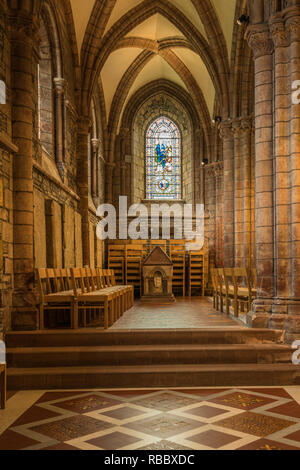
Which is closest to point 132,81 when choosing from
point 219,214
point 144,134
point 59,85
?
point 144,134

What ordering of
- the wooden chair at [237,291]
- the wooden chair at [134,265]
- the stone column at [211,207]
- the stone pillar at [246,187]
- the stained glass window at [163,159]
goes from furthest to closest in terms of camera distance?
the stained glass window at [163,159], the stone column at [211,207], the wooden chair at [134,265], the stone pillar at [246,187], the wooden chair at [237,291]

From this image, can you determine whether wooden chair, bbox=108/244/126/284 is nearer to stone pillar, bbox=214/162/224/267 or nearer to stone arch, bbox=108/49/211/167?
stone pillar, bbox=214/162/224/267

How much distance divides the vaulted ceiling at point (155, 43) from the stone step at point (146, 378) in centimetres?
1003

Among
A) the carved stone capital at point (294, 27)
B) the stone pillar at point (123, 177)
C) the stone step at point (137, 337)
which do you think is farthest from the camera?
the stone pillar at point (123, 177)

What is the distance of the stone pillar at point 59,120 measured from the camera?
11.8m

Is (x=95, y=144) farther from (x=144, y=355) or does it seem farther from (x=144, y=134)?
(x=144, y=355)

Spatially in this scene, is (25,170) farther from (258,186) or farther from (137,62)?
Result: (137,62)

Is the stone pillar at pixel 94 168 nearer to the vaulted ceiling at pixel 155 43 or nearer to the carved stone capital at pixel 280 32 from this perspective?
the vaulted ceiling at pixel 155 43

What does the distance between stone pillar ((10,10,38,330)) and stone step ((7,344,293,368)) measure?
133cm

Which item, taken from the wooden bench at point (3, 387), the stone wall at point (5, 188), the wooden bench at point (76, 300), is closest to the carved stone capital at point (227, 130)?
the wooden bench at point (76, 300)

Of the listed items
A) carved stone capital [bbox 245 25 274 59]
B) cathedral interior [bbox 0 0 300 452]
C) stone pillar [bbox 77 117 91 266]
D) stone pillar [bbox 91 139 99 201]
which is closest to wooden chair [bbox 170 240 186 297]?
cathedral interior [bbox 0 0 300 452]

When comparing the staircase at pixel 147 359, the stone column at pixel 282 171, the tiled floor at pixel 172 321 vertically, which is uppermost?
the stone column at pixel 282 171

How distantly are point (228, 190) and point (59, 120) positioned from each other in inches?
208

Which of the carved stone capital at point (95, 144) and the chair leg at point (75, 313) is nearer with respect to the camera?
the chair leg at point (75, 313)
